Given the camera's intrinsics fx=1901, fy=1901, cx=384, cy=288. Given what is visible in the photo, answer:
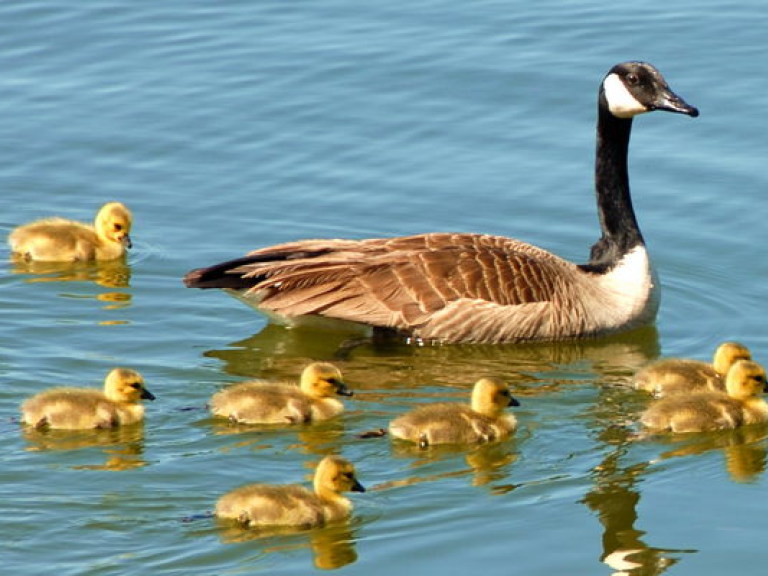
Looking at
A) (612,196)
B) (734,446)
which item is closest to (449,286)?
(612,196)

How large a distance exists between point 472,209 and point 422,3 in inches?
196

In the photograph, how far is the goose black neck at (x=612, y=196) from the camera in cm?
1462

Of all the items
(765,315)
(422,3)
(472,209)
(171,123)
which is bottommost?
(765,315)

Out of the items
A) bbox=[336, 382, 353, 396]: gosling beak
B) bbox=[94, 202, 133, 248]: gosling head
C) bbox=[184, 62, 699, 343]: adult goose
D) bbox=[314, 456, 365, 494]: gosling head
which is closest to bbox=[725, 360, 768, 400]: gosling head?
bbox=[184, 62, 699, 343]: adult goose

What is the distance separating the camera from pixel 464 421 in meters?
11.7

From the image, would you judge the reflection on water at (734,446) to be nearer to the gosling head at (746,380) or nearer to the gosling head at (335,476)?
the gosling head at (746,380)

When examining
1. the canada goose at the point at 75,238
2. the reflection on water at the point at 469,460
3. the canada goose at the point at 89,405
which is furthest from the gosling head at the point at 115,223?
the reflection on water at the point at 469,460

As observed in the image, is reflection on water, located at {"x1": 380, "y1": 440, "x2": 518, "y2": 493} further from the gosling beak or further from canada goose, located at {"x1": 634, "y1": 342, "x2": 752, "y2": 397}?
canada goose, located at {"x1": 634, "y1": 342, "x2": 752, "y2": 397}

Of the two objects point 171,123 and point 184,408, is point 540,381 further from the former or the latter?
point 171,123

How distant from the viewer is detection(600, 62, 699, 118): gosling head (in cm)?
1450

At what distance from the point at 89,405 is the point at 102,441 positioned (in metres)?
0.24

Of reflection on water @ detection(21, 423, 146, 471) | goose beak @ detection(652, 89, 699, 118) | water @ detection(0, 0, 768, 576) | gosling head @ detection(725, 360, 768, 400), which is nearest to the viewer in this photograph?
water @ detection(0, 0, 768, 576)

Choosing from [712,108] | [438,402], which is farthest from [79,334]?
[712,108]

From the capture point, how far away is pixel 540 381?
13.2 meters
